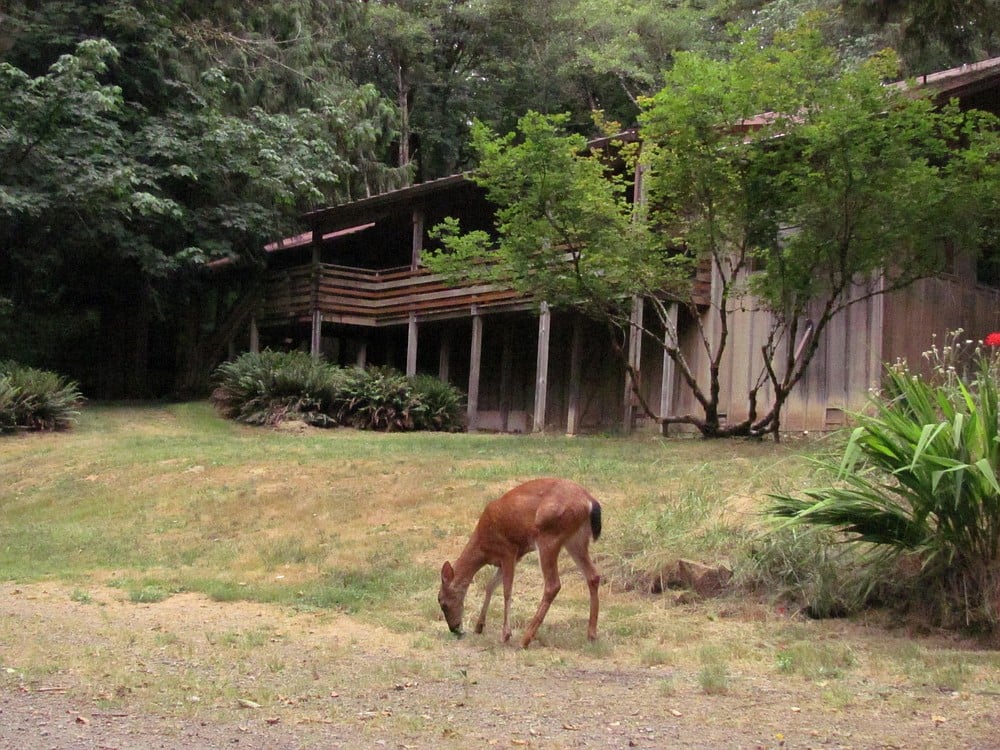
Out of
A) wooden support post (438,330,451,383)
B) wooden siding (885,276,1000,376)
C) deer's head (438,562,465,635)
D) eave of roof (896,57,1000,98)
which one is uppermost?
eave of roof (896,57,1000,98)

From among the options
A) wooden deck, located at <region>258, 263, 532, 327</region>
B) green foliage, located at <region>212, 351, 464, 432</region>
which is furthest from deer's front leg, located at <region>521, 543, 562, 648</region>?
wooden deck, located at <region>258, 263, 532, 327</region>

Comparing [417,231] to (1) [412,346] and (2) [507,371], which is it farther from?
(2) [507,371]

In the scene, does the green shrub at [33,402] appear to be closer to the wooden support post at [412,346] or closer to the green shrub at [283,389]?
the green shrub at [283,389]

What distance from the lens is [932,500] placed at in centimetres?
763

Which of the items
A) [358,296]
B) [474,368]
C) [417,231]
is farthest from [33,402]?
[417,231]

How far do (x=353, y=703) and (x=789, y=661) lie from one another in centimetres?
270

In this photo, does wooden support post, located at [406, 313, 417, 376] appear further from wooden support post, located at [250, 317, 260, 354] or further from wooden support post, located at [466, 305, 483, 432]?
wooden support post, located at [250, 317, 260, 354]

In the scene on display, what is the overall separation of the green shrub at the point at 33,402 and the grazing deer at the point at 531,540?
16125mm

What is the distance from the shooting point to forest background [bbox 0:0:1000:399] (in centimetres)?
2348

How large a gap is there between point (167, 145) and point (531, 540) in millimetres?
20205

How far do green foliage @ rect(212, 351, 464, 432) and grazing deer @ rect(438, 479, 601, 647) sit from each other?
14.8 meters

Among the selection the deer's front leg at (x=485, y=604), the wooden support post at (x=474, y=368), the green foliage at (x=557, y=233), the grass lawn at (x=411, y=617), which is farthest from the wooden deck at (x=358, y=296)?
the deer's front leg at (x=485, y=604)

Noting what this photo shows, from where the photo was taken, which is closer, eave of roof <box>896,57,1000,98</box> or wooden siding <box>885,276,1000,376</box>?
eave of roof <box>896,57,1000,98</box>

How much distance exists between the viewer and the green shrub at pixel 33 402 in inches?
843
